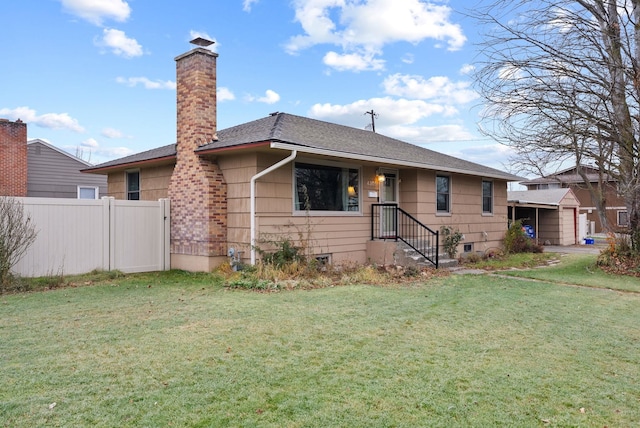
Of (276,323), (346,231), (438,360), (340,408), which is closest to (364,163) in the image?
(346,231)

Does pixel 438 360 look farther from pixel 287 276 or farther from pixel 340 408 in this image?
pixel 287 276

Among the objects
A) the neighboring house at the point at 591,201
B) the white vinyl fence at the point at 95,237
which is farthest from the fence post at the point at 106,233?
the neighboring house at the point at 591,201

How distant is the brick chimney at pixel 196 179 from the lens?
31.2ft

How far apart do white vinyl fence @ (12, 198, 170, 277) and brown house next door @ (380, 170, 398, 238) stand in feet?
18.6

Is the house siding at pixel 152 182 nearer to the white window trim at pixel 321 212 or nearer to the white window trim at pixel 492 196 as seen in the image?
the white window trim at pixel 321 212

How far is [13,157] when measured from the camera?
1611cm

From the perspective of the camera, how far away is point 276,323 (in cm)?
518

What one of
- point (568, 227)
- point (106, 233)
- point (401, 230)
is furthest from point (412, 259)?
point (568, 227)

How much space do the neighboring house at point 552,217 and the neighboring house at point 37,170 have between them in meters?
20.1

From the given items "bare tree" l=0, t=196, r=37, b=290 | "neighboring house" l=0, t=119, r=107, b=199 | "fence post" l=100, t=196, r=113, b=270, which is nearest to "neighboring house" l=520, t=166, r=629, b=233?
"neighboring house" l=0, t=119, r=107, b=199

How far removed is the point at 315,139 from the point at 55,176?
13435 mm

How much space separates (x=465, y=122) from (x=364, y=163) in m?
2.93

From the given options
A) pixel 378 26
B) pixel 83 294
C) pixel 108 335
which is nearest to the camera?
pixel 108 335

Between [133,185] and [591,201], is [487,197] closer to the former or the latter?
[133,185]
